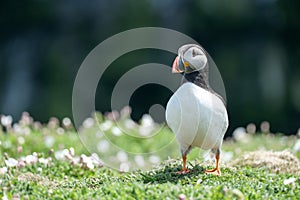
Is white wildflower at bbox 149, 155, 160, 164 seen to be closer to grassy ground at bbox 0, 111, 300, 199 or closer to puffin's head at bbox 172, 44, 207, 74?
grassy ground at bbox 0, 111, 300, 199

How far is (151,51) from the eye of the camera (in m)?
16.6

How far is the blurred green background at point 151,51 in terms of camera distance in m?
16.0

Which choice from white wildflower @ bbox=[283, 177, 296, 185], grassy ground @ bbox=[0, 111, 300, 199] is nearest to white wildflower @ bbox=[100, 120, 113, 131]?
grassy ground @ bbox=[0, 111, 300, 199]

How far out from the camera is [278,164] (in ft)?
23.9

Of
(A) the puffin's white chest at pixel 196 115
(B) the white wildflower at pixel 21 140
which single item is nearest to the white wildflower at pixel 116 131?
(B) the white wildflower at pixel 21 140

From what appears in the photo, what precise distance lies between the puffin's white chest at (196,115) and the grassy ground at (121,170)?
1.27ft

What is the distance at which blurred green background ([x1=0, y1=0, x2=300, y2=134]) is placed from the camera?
52.6ft

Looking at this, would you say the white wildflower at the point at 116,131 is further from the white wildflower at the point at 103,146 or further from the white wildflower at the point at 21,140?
the white wildflower at the point at 21,140

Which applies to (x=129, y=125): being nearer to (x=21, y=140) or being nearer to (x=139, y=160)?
(x=139, y=160)

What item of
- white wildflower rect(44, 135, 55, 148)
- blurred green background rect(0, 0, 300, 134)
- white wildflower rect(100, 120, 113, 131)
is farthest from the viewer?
blurred green background rect(0, 0, 300, 134)

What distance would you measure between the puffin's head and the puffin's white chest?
0.50ft

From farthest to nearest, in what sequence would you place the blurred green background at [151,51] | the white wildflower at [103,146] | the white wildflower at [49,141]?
the blurred green background at [151,51]
the white wildflower at [103,146]
the white wildflower at [49,141]

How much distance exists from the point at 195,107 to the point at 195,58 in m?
0.47

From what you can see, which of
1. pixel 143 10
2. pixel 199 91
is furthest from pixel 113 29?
pixel 199 91
